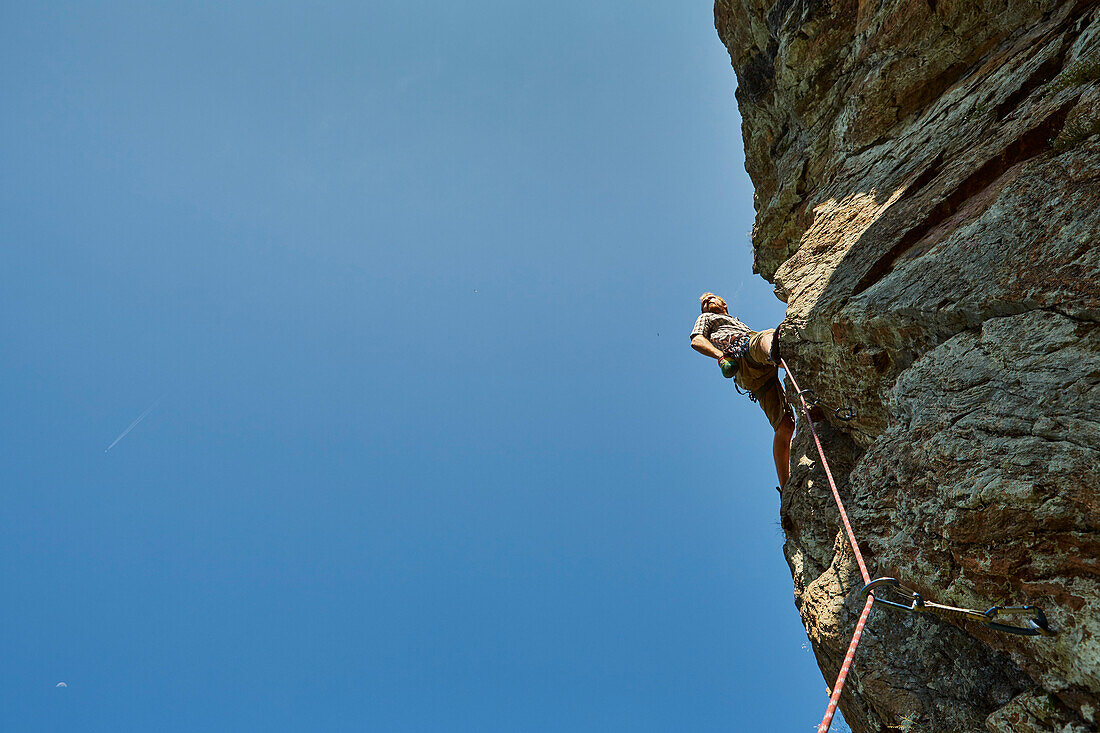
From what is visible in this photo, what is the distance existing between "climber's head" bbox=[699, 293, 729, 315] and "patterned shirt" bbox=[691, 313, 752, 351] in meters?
0.54

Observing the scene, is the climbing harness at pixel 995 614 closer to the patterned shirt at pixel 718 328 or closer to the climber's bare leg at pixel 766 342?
the climber's bare leg at pixel 766 342

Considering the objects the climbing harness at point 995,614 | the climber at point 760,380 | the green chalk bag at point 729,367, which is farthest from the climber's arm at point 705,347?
the climbing harness at point 995,614

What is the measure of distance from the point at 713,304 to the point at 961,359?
6049mm

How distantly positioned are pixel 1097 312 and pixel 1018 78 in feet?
9.34

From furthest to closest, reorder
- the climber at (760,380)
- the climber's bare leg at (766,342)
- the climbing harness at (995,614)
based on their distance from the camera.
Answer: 1. the climber at (760,380)
2. the climber's bare leg at (766,342)
3. the climbing harness at (995,614)

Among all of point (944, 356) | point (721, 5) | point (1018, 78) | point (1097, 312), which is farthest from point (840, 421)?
point (721, 5)

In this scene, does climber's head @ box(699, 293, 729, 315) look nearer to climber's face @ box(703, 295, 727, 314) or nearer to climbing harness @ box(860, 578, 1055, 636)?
climber's face @ box(703, 295, 727, 314)

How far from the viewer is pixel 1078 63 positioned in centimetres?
373

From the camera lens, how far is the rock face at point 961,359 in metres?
2.81

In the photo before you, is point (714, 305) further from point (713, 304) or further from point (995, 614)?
point (995, 614)

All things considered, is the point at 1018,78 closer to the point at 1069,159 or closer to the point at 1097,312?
the point at 1069,159

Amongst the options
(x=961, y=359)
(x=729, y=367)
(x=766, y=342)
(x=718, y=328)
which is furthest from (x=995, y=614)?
(x=718, y=328)

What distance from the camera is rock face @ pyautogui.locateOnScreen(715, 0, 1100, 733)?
2812 millimetres

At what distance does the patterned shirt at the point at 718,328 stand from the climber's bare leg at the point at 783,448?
146 centimetres
